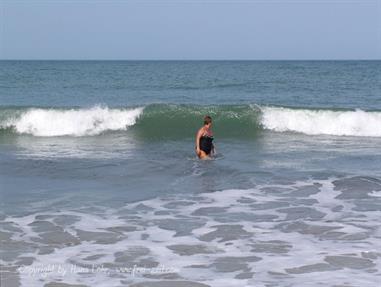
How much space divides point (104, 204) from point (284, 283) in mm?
4365

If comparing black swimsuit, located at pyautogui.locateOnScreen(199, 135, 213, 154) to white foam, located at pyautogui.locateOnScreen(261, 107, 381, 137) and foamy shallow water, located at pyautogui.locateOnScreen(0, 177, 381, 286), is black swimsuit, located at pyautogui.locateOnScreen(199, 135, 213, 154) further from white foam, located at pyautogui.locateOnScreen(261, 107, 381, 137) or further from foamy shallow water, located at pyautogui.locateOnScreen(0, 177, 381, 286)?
white foam, located at pyautogui.locateOnScreen(261, 107, 381, 137)

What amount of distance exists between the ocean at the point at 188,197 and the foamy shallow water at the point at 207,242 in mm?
23

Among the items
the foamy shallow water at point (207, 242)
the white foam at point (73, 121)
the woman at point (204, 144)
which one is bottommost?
the foamy shallow water at point (207, 242)

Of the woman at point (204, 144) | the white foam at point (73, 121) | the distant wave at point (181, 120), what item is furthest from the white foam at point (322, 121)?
the woman at point (204, 144)

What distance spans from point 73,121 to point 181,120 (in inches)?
153

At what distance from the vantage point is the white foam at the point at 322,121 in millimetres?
21297

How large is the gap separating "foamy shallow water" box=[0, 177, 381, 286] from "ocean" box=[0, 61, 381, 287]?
0.02m

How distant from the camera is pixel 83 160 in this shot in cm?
1445

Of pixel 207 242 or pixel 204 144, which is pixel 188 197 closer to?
pixel 207 242

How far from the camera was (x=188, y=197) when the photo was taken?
10.5 metres

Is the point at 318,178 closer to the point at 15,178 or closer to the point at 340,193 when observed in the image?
the point at 340,193

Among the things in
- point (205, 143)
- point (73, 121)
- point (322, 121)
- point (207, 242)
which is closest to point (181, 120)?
point (73, 121)

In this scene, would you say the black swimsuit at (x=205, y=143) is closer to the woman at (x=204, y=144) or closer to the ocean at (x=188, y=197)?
the woman at (x=204, y=144)

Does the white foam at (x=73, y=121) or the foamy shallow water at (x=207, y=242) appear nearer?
the foamy shallow water at (x=207, y=242)
